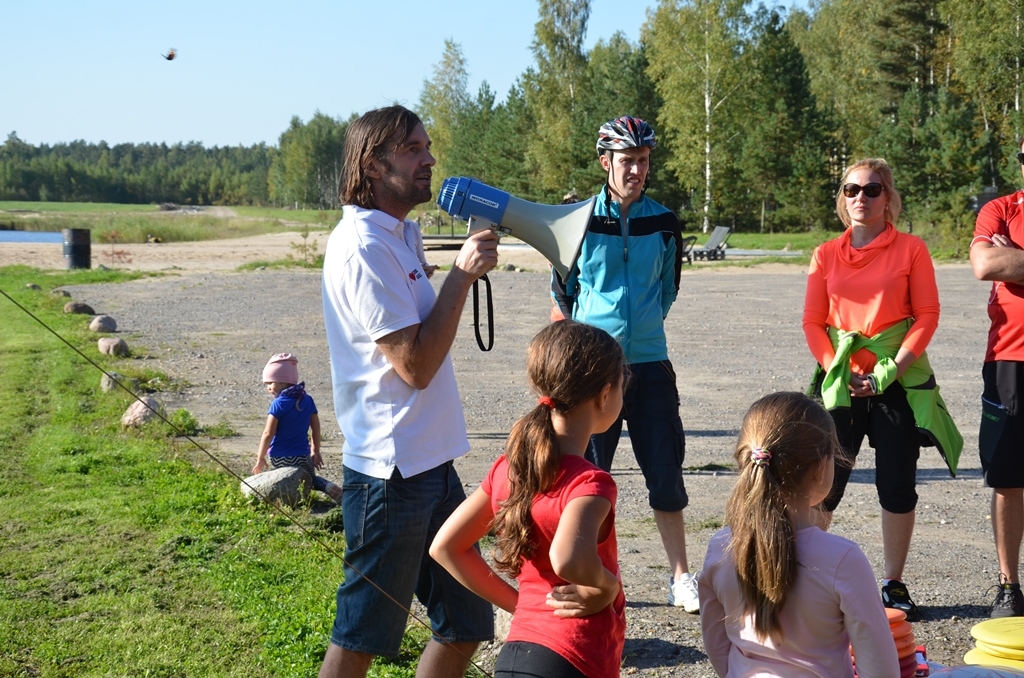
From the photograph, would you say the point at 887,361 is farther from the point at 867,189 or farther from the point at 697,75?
the point at 697,75

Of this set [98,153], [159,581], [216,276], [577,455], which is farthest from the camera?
[98,153]

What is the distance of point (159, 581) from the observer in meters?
4.88

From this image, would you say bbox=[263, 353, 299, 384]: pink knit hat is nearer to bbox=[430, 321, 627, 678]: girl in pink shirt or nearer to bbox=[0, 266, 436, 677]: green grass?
bbox=[0, 266, 436, 677]: green grass

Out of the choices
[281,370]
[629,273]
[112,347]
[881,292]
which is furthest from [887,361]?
[112,347]

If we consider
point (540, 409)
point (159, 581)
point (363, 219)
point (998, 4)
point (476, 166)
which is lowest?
point (159, 581)

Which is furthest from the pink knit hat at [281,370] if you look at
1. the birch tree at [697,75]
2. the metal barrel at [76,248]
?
the birch tree at [697,75]

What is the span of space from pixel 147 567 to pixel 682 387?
6.85 metres

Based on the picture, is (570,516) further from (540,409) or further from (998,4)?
(998,4)

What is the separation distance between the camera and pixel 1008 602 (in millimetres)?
4297

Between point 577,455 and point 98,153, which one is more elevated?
point 98,153

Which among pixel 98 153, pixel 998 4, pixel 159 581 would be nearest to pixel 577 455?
pixel 159 581

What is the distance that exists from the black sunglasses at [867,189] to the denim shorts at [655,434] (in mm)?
1140

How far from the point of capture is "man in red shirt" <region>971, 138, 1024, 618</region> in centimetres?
433

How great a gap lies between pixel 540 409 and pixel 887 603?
2.62 meters
